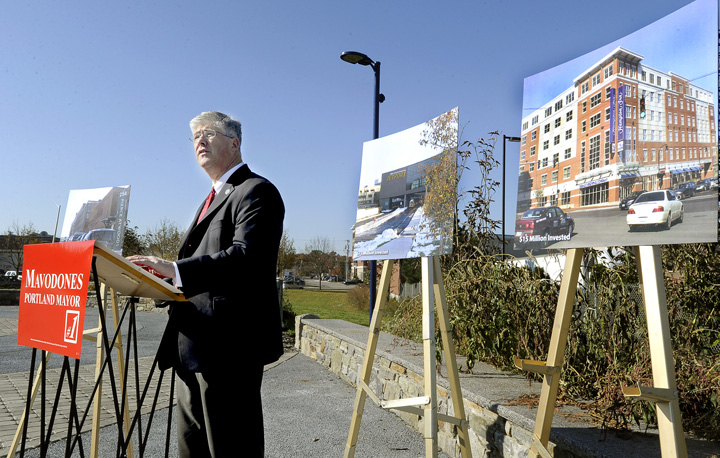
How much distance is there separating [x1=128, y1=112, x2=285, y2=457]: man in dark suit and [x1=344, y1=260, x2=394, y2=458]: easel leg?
79 cm

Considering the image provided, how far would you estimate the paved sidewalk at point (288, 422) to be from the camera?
3.84m

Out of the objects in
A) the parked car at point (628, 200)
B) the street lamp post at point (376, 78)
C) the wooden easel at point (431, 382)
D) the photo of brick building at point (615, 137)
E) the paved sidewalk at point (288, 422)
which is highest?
the street lamp post at point (376, 78)

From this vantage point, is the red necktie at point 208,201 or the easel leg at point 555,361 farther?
the red necktie at point 208,201

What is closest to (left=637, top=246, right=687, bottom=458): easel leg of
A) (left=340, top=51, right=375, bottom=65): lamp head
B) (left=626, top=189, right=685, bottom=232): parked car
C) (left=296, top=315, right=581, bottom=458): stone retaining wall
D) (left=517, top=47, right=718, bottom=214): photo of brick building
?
(left=626, top=189, right=685, bottom=232): parked car

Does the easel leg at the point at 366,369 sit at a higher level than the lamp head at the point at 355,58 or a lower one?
lower

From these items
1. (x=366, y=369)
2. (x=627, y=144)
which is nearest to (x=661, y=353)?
(x=627, y=144)

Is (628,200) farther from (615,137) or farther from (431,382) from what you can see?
(431,382)

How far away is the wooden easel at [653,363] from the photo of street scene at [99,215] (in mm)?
3226

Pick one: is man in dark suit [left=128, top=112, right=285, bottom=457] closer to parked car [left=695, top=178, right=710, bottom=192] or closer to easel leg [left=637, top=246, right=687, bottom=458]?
easel leg [left=637, top=246, right=687, bottom=458]

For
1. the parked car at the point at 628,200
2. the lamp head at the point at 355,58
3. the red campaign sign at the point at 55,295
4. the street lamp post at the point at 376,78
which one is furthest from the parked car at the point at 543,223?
the lamp head at the point at 355,58

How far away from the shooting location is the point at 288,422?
4.60 m

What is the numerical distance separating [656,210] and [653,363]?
1.99ft

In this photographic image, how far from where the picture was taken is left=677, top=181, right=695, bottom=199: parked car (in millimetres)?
2037

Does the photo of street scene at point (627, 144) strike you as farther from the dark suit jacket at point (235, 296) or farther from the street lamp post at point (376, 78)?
the street lamp post at point (376, 78)
